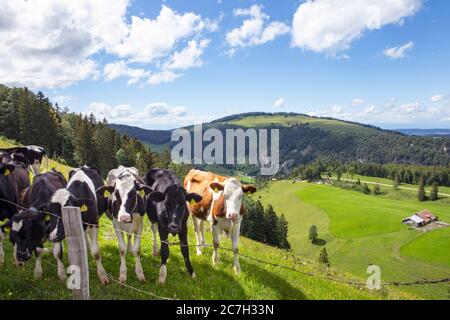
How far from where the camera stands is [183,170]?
10431 cm

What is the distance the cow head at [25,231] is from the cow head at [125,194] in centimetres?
163

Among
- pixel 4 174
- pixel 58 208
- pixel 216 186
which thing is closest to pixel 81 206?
pixel 58 208

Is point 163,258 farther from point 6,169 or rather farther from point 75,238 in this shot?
point 6,169

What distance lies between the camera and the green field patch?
10994 centimetres

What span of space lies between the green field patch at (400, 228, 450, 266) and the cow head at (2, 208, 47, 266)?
118587 millimetres

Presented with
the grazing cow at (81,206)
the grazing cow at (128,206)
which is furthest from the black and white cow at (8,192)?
the grazing cow at (128,206)

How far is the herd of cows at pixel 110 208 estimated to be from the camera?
8.66m

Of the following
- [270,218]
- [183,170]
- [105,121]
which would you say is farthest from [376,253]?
[105,121]

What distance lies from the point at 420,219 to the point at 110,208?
512 ft

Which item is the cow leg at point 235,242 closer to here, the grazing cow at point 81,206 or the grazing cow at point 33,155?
the grazing cow at point 81,206

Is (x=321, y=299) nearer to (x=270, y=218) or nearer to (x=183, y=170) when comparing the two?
(x=270, y=218)

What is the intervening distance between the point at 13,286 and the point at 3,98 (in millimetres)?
75800
